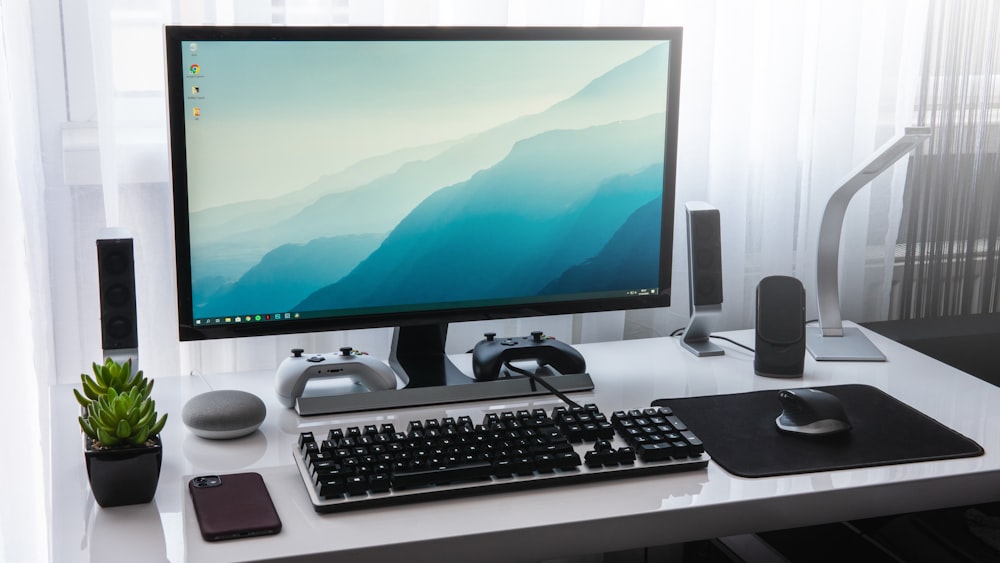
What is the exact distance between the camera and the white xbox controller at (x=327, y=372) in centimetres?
133

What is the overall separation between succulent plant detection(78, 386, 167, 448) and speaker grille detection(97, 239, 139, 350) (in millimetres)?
207

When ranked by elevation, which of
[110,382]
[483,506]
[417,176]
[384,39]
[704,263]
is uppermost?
[384,39]

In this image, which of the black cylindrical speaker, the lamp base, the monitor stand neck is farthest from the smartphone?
the lamp base

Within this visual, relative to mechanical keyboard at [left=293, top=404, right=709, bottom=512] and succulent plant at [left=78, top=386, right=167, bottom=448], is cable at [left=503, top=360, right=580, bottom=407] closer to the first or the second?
mechanical keyboard at [left=293, top=404, right=709, bottom=512]

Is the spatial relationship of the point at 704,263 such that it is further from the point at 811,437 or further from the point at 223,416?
the point at 223,416

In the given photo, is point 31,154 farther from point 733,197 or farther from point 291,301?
point 733,197

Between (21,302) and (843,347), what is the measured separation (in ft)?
4.05

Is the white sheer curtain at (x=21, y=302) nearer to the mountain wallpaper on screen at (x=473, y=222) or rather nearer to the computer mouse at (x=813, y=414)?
the mountain wallpaper on screen at (x=473, y=222)

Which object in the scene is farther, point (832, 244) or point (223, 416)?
point (832, 244)

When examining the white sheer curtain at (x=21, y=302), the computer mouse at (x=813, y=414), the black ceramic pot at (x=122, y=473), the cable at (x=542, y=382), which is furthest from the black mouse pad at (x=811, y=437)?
the white sheer curtain at (x=21, y=302)

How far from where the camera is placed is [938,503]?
1.15 m

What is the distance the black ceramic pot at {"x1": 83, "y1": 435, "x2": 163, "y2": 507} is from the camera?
Answer: 103 centimetres

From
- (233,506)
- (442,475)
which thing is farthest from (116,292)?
(442,475)

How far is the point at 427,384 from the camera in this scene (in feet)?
4.48
